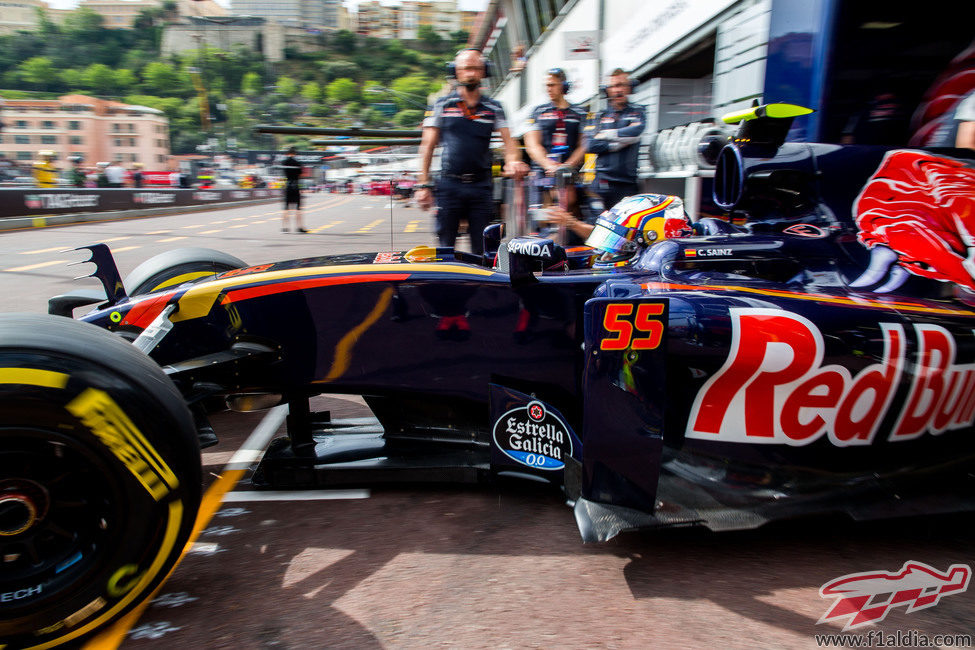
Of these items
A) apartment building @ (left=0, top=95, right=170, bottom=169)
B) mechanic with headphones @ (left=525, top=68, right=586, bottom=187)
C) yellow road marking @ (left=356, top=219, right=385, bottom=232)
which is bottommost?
yellow road marking @ (left=356, top=219, right=385, bottom=232)

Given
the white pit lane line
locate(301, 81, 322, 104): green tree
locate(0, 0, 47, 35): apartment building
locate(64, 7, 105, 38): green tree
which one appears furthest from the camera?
locate(0, 0, 47, 35): apartment building

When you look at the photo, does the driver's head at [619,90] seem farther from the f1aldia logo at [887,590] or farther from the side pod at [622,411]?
the f1aldia logo at [887,590]

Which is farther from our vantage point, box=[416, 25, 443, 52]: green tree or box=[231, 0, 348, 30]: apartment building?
box=[231, 0, 348, 30]: apartment building

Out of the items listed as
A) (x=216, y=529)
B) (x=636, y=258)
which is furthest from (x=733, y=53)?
(x=216, y=529)

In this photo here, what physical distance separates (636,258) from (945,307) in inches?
43.5

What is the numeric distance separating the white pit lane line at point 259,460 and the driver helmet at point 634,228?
1408mm

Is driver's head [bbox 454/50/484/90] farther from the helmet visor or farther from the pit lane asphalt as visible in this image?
the pit lane asphalt

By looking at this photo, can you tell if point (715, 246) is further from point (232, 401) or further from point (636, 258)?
point (232, 401)

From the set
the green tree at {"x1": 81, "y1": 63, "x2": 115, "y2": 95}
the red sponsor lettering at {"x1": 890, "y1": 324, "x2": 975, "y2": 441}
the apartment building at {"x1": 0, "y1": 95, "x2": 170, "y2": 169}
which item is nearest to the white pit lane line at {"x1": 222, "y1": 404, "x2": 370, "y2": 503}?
the red sponsor lettering at {"x1": 890, "y1": 324, "x2": 975, "y2": 441}

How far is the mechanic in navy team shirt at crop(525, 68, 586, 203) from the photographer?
18.7 feet

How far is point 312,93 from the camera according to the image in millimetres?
132000

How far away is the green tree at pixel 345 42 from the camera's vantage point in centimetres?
15438

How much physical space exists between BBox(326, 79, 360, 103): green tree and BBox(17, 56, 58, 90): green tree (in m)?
46.3

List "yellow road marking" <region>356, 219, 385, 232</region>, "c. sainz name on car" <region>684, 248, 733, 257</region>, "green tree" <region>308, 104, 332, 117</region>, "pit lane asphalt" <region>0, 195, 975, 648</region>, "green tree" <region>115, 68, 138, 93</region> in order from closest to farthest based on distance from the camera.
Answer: "pit lane asphalt" <region>0, 195, 975, 648</region> < "c. sainz name on car" <region>684, 248, 733, 257</region> < "yellow road marking" <region>356, 219, 385, 232</region> < "green tree" <region>308, 104, 332, 117</region> < "green tree" <region>115, 68, 138, 93</region>
